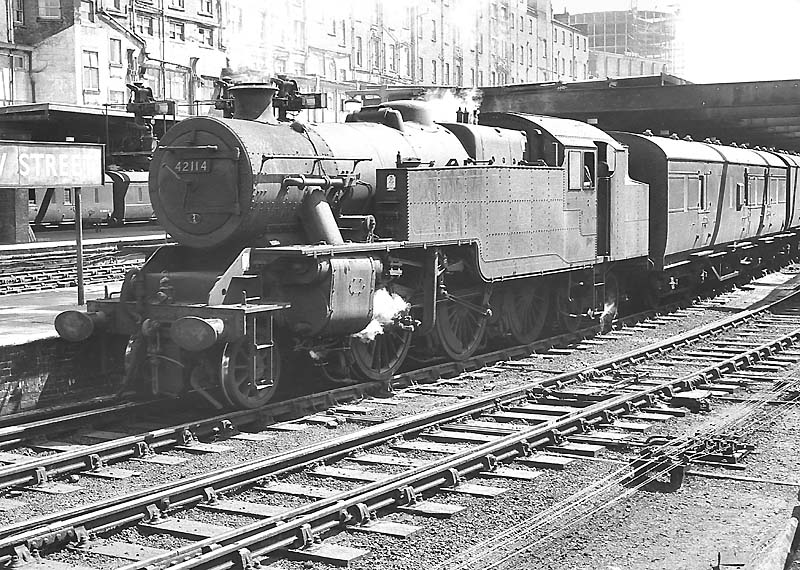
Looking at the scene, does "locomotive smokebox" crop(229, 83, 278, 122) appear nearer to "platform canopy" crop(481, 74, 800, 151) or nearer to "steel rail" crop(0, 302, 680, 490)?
"steel rail" crop(0, 302, 680, 490)

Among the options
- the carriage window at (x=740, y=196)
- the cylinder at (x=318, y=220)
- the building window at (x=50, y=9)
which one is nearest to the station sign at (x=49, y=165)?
the cylinder at (x=318, y=220)

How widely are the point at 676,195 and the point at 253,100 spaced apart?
28.1 feet

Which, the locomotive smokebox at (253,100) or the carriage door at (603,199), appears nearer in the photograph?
the locomotive smokebox at (253,100)

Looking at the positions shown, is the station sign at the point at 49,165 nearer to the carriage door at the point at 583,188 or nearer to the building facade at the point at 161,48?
the carriage door at the point at 583,188

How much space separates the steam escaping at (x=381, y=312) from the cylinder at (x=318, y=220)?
2.46 ft

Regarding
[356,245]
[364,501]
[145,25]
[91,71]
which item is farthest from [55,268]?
[145,25]

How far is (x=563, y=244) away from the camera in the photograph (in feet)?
44.2

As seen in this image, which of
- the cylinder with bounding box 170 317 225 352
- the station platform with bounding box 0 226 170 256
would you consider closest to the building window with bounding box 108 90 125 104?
the station platform with bounding box 0 226 170 256

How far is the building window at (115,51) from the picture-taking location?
45969 mm

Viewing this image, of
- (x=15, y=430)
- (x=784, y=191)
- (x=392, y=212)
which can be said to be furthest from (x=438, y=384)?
(x=784, y=191)

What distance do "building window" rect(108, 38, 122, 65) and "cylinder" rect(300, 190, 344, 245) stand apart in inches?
1524

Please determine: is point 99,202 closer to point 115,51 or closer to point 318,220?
point 115,51

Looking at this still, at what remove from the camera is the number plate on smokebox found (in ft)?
32.4

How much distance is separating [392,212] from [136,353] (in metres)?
2.98
